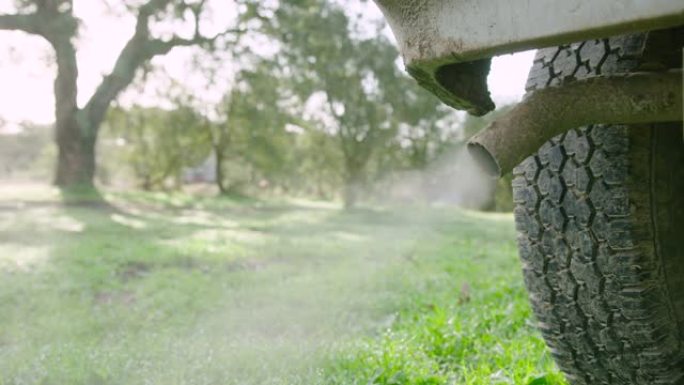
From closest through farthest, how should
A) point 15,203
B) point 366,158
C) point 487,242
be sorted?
1. point 487,242
2. point 15,203
3. point 366,158

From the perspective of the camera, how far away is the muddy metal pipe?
1085 mm

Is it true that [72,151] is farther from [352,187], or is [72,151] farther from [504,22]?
[504,22]

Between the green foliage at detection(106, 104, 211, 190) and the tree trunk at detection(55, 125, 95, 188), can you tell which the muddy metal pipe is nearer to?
the tree trunk at detection(55, 125, 95, 188)

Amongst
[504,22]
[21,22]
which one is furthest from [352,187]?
[504,22]

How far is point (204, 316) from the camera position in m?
3.43

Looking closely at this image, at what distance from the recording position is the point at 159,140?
928 inches

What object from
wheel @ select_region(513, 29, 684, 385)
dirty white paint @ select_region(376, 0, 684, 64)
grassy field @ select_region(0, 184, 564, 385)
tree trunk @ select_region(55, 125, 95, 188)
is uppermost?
tree trunk @ select_region(55, 125, 95, 188)

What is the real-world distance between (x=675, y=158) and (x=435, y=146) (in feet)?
73.6

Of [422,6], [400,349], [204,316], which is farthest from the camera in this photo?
[204,316]

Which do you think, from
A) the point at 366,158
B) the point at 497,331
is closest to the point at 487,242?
the point at 497,331

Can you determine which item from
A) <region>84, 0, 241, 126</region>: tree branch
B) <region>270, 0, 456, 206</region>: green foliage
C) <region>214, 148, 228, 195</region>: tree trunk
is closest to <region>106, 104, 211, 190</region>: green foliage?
<region>214, 148, 228, 195</region>: tree trunk

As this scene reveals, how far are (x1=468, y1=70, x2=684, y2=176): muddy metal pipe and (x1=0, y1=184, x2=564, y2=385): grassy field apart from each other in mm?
1218

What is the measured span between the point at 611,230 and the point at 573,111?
0.41 meters

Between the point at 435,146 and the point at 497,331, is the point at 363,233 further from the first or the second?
the point at 435,146
